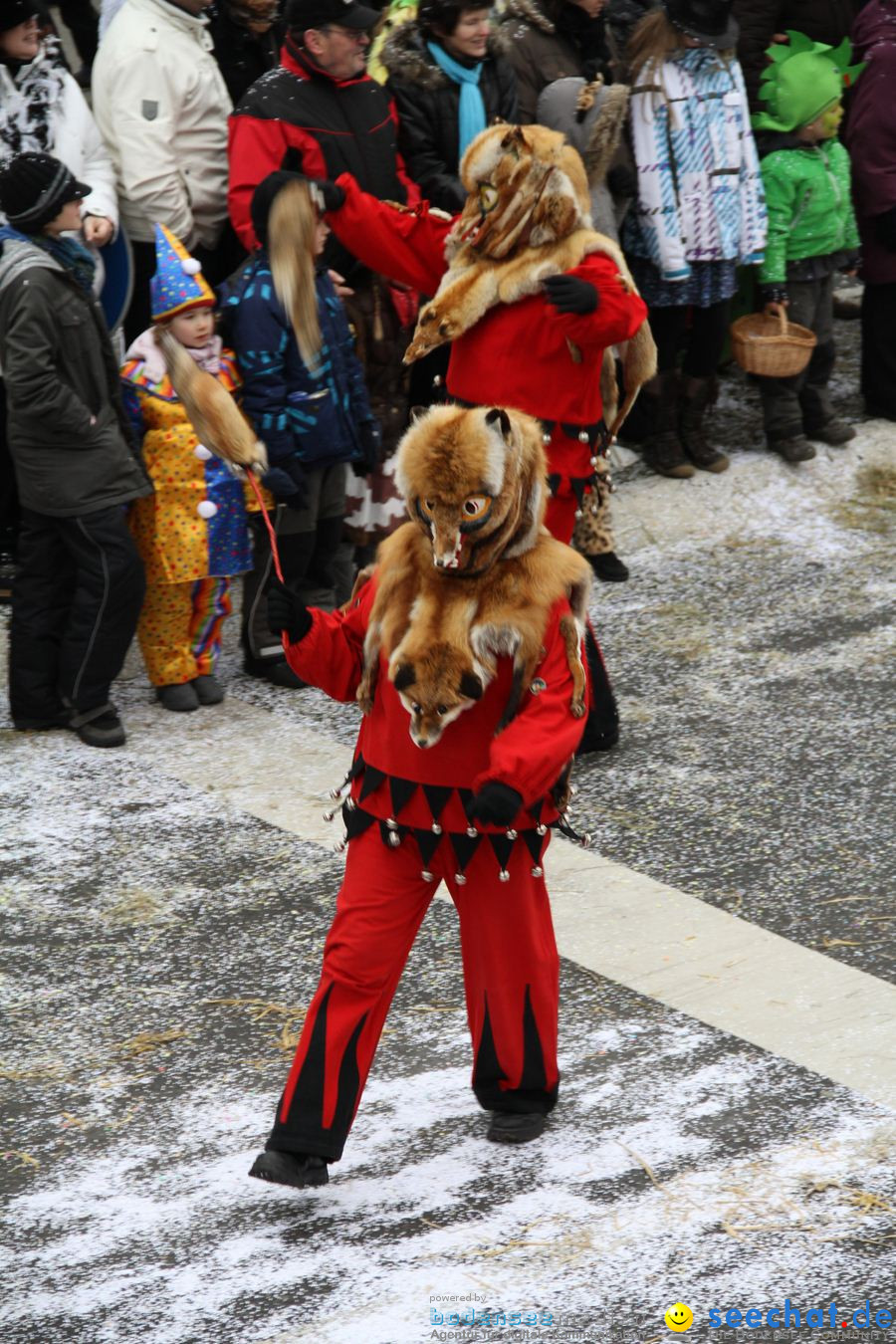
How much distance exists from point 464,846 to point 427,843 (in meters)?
0.08

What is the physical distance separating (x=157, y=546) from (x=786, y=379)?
144 inches

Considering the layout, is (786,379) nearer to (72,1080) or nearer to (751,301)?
(751,301)

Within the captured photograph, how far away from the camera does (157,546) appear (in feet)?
20.6

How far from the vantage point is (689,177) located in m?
8.05

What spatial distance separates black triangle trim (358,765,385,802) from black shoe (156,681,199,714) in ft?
8.85

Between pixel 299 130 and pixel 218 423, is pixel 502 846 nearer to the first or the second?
pixel 218 423

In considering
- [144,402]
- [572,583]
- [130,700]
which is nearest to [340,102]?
[144,402]

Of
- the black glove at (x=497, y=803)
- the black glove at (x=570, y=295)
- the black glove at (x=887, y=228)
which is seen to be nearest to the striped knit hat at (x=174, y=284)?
the black glove at (x=570, y=295)

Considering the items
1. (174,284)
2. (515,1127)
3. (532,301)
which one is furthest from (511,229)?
(515,1127)

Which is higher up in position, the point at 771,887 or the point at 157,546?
the point at 157,546

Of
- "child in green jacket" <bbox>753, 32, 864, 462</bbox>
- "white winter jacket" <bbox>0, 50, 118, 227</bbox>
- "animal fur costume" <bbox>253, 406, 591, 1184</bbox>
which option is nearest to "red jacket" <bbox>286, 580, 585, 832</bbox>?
"animal fur costume" <bbox>253, 406, 591, 1184</bbox>

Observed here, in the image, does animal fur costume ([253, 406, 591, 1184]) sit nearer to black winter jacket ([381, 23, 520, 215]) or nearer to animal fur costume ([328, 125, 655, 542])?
animal fur costume ([328, 125, 655, 542])

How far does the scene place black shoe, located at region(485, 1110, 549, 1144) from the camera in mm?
3947

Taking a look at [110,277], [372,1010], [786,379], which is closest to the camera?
A: [372,1010]
